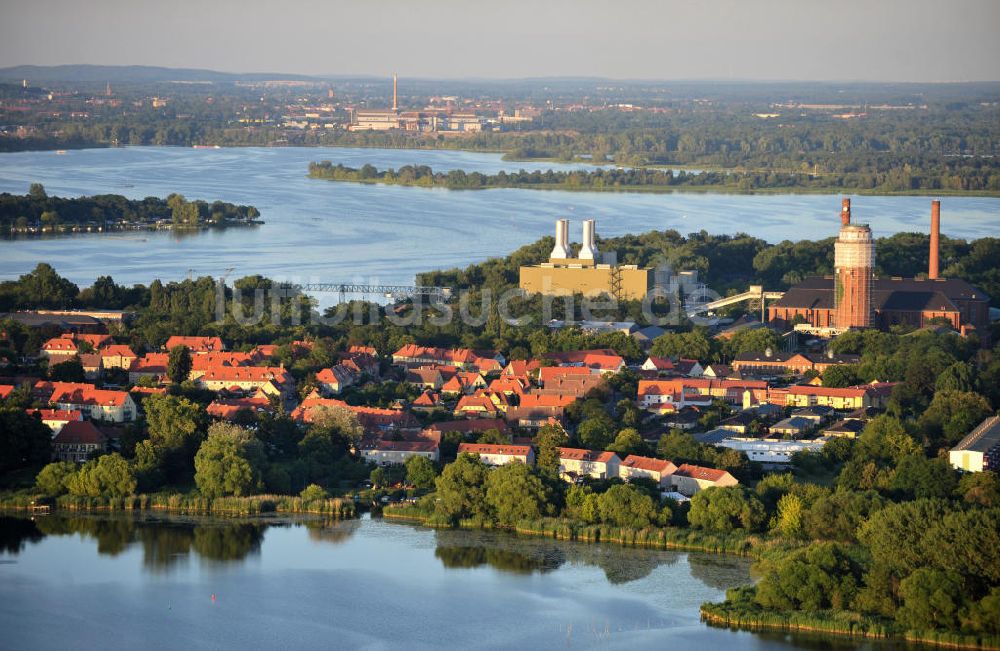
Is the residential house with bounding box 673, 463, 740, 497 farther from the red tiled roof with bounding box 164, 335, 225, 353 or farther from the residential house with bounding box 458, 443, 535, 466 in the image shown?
the red tiled roof with bounding box 164, 335, 225, 353

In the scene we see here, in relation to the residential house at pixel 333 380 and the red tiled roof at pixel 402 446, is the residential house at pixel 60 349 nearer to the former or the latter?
the residential house at pixel 333 380

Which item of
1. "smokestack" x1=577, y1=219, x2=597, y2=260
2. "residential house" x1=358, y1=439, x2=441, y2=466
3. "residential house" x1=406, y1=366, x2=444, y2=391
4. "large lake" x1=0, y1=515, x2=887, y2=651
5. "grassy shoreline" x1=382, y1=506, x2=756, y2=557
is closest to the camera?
"large lake" x1=0, y1=515, x2=887, y2=651

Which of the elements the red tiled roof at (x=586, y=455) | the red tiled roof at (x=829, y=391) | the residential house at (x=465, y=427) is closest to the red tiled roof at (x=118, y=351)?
the residential house at (x=465, y=427)

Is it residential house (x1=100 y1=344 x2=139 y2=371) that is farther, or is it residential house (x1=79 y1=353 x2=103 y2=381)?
residential house (x1=100 y1=344 x2=139 y2=371)

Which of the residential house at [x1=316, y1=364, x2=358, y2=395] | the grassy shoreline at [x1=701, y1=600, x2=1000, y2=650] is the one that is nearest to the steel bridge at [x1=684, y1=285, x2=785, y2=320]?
the residential house at [x1=316, y1=364, x2=358, y2=395]

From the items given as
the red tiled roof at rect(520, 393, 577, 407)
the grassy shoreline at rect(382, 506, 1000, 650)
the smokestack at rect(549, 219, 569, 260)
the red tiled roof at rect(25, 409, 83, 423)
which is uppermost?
the smokestack at rect(549, 219, 569, 260)

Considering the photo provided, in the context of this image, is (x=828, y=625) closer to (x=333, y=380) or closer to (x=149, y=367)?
(x=333, y=380)

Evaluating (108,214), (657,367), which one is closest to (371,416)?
(657,367)
